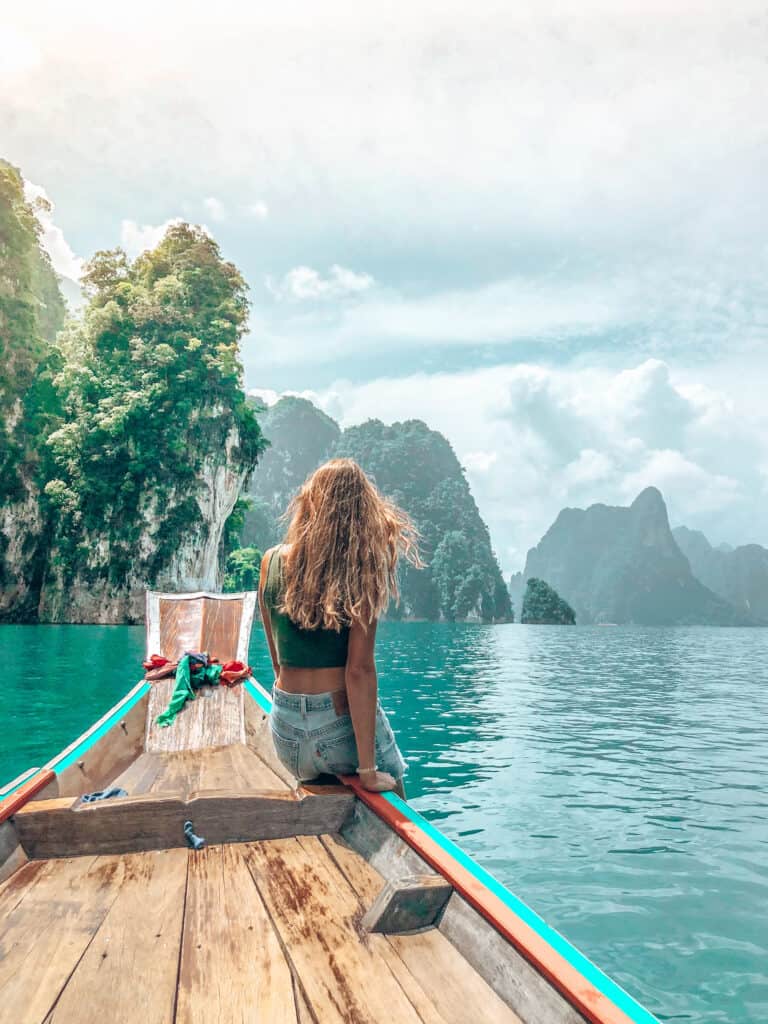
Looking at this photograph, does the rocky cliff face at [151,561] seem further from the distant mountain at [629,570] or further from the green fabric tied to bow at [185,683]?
the distant mountain at [629,570]

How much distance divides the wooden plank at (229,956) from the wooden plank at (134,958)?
0.12 feet

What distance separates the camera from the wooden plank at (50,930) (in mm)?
A: 1775

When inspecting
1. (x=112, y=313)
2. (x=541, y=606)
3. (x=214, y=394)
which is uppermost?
(x=112, y=313)

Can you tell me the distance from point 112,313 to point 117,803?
37264 mm

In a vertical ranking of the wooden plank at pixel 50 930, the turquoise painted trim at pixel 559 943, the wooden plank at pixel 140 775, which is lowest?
the wooden plank at pixel 140 775

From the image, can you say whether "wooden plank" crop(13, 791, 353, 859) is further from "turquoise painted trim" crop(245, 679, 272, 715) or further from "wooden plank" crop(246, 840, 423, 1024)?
"turquoise painted trim" crop(245, 679, 272, 715)

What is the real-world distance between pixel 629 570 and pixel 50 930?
172 m

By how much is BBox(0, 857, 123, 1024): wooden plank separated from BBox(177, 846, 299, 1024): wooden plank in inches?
12.1

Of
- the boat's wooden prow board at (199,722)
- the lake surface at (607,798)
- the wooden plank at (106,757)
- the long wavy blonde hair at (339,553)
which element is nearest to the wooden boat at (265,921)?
the wooden plank at (106,757)

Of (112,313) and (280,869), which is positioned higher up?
(112,313)

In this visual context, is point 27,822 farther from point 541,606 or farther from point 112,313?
point 541,606

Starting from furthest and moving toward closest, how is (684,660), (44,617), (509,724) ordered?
(44,617)
(684,660)
(509,724)

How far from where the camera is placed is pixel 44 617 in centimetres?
3400

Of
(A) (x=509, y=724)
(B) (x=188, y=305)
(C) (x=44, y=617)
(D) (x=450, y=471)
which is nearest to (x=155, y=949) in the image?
(A) (x=509, y=724)
